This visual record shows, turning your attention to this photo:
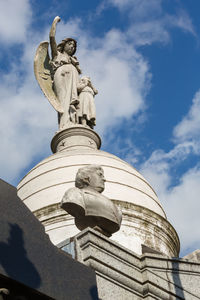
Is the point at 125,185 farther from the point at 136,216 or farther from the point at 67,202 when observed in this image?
the point at 67,202

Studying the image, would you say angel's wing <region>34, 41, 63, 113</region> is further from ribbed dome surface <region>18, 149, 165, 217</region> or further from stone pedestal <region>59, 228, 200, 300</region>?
stone pedestal <region>59, 228, 200, 300</region>

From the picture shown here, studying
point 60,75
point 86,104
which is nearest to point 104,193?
point 86,104

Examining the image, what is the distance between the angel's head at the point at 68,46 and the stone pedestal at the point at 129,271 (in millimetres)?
13635

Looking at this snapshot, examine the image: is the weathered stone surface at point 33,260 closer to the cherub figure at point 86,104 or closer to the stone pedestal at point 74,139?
the stone pedestal at point 74,139

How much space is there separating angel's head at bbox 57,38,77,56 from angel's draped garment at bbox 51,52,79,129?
0.61 ft

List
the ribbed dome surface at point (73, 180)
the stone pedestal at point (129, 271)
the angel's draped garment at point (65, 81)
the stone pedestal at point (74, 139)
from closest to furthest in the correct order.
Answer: the stone pedestal at point (129, 271) → the ribbed dome surface at point (73, 180) → the stone pedestal at point (74, 139) → the angel's draped garment at point (65, 81)

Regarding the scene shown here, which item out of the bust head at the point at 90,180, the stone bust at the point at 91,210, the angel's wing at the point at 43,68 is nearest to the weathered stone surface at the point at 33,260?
the stone bust at the point at 91,210

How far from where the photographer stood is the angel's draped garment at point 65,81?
1930cm

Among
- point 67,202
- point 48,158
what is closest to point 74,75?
point 48,158

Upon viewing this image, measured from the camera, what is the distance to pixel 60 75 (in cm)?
2025

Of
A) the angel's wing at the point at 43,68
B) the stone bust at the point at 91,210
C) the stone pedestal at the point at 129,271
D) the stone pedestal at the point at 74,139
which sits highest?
the angel's wing at the point at 43,68

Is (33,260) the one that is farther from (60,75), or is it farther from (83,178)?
(60,75)

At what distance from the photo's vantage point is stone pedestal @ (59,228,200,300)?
295 inches

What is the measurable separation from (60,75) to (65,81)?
330mm
